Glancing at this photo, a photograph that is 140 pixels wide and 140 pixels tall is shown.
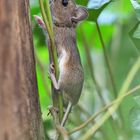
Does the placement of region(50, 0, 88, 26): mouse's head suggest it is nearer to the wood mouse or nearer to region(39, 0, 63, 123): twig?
the wood mouse

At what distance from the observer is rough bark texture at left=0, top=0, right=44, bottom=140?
1.39 metres

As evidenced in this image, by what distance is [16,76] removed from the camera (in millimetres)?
1423

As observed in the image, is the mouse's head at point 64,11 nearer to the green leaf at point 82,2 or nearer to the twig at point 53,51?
the green leaf at point 82,2

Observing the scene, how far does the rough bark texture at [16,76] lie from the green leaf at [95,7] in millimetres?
590

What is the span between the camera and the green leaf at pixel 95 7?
205cm

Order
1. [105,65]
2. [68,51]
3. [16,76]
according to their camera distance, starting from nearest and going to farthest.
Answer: [16,76] < [68,51] < [105,65]

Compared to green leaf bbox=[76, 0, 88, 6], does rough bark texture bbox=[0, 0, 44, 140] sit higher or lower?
higher

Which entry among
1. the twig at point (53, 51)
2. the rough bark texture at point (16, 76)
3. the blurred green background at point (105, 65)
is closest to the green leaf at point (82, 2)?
the blurred green background at point (105, 65)

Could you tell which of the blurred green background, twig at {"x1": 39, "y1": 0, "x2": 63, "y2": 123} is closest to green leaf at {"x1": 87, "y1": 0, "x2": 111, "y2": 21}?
the blurred green background

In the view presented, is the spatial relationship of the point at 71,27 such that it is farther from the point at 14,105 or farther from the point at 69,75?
the point at 14,105

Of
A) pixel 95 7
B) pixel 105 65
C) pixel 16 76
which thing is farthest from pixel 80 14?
pixel 105 65

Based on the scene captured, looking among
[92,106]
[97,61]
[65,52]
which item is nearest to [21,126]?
[65,52]

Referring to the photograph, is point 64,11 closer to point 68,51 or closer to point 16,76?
point 68,51

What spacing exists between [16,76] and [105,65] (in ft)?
5.16
